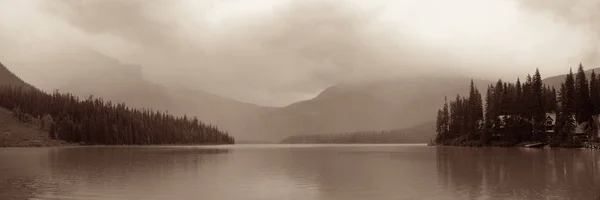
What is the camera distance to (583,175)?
5803cm

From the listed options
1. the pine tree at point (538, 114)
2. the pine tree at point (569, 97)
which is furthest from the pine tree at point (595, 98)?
the pine tree at point (538, 114)

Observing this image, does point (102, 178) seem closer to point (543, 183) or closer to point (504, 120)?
point (543, 183)

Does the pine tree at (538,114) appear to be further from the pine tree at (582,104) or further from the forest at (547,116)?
the pine tree at (582,104)

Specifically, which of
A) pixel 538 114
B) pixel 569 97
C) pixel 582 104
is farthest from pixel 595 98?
pixel 538 114

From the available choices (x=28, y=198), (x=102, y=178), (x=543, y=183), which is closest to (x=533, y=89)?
(x=543, y=183)

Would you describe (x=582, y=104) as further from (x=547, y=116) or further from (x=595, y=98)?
(x=547, y=116)

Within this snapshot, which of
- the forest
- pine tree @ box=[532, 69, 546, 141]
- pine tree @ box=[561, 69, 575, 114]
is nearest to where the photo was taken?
the forest

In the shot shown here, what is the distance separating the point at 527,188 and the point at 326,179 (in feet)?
67.7

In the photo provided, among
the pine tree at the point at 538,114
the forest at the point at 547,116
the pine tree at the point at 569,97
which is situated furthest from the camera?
Answer: the pine tree at the point at 538,114

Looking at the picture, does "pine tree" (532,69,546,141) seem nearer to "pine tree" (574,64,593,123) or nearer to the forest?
the forest

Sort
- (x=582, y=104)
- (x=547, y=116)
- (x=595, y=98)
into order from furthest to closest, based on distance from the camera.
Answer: (x=547, y=116)
(x=582, y=104)
(x=595, y=98)

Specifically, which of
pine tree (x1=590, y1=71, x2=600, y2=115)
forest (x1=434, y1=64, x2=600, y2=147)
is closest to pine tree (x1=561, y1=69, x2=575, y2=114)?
forest (x1=434, y1=64, x2=600, y2=147)

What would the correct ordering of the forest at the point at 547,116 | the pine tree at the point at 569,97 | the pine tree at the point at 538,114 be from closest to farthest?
the forest at the point at 547,116, the pine tree at the point at 569,97, the pine tree at the point at 538,114

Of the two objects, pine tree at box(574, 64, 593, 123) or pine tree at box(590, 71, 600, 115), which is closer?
pine tree at box(590, 71, 600, 115)
